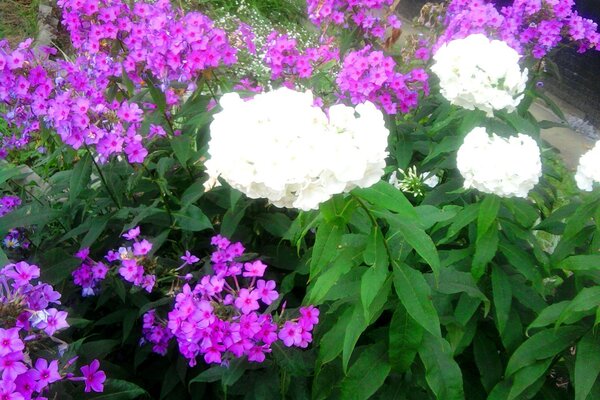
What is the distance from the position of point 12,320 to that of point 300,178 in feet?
2.24

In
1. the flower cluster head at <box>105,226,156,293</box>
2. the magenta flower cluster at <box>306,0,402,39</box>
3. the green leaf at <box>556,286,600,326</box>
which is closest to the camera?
the green leaf at <box>556,286,600,326</box>

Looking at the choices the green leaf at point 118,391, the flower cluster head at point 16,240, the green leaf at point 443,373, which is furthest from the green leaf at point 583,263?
the flower cluster head at point 16,240

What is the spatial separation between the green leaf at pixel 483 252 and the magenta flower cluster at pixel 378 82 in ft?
2.42

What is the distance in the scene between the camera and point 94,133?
1.87 m

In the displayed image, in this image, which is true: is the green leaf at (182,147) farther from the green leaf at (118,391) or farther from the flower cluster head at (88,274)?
the green leaf at (118,391)

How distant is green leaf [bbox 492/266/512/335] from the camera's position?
1.58 meters

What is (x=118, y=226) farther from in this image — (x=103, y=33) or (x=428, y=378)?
(x=428, y=378)

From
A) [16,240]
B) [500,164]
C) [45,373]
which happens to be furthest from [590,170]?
[16,240]

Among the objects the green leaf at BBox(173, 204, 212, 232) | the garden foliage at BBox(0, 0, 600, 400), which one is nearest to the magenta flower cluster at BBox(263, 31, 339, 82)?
the garden foliage at BBox(0, 0, 600, 400)

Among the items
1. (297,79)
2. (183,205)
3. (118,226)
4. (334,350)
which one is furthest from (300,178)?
(297,79)

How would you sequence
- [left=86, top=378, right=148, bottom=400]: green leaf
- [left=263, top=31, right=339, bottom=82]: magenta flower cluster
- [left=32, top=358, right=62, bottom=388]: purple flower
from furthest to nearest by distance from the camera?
[left=263, top=31, right=339, bottom=82]: magenta flower cluster, [left=86, top=378, right=148, bottom=400]: green leaf, [left=32, top=358, right=62, bottom=388]: purple flower

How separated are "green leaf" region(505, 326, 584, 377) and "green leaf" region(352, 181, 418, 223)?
0.48 meters

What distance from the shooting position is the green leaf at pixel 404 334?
1.49 meters

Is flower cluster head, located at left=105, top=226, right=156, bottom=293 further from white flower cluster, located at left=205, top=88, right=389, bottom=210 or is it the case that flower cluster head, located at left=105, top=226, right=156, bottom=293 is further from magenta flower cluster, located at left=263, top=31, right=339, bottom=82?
magenta flower cluster, located at left=263, top=31, right=339, bottom=82
